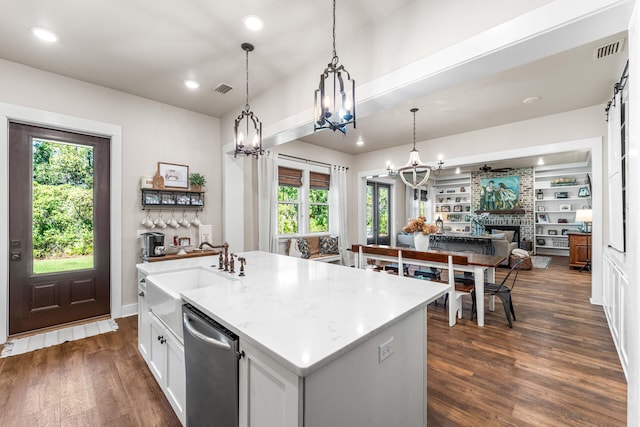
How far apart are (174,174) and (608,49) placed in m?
4.99

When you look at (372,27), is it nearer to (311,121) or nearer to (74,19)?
(311,121)

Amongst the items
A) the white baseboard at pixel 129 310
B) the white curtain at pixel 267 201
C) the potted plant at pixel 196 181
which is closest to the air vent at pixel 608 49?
the white curtain at pixel 267 201

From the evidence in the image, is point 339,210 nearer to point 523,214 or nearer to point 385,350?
point 385,350

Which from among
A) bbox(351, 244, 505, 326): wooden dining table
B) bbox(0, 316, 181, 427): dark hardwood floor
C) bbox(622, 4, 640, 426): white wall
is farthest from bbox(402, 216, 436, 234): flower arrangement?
bbox(0, 316, 181, 427): dark hardwood floor

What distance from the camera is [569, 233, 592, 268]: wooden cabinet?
6672mm

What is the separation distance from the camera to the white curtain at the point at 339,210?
6.38m

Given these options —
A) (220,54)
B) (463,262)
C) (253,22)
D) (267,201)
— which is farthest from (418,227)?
(220,54)

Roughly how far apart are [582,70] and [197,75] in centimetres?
417

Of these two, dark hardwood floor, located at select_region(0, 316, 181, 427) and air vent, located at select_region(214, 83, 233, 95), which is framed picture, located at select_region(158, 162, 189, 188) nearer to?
air vent, located at select_region(214, 83, 233, 95)

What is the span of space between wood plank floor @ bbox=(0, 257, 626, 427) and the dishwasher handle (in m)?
0.86

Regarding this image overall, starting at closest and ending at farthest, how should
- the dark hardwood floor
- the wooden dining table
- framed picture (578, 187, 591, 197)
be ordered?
1. the dark hardwood floor
2. the wooden dining table
3. framed picture (578, 187, 591, 197)

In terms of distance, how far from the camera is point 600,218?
12.5 ft

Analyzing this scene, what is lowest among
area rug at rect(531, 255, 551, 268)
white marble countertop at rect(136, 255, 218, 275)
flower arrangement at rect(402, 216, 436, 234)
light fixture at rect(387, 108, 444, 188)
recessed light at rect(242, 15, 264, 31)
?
area rug at rect(531, 255, 551, 268)

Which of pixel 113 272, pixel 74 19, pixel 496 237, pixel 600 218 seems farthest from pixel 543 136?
pixel 113 272
